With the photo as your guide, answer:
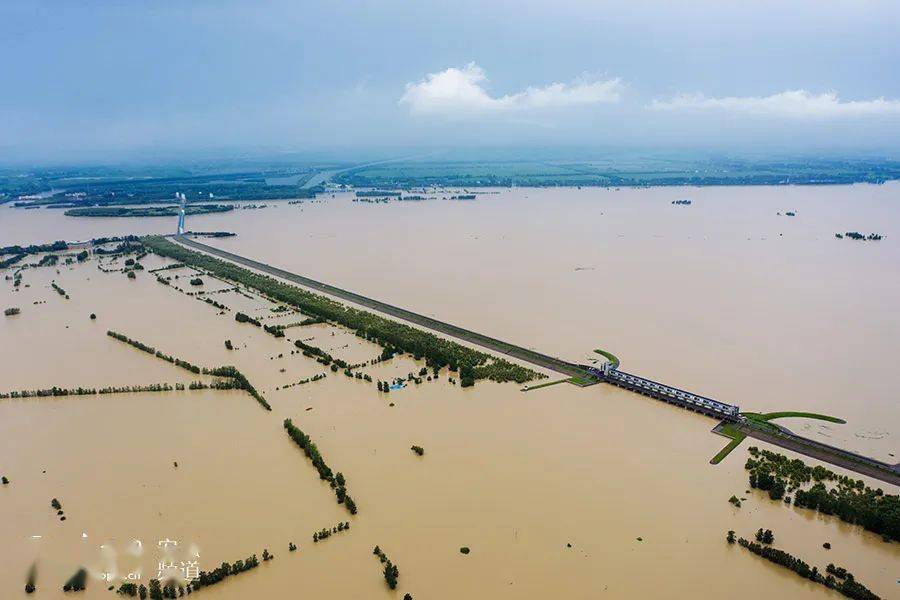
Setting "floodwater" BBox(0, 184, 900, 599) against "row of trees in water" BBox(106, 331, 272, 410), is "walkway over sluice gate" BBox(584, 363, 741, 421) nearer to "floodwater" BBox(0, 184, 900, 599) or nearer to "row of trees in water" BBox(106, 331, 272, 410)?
"floodwater" BBox(0, 184, 900, 599)

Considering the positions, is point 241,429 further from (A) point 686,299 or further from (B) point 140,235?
(B) point 140,235

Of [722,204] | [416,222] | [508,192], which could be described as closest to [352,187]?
[508,192]

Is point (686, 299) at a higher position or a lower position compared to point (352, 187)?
lower

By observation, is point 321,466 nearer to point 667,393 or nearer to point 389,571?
point 389,571

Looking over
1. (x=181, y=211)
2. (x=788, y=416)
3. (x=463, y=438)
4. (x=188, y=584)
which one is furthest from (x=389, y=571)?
(x=181, y=211)

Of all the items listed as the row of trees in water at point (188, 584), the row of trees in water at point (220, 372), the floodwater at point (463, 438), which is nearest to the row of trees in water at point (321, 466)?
the floodwater at point (463, 438)
